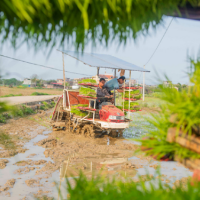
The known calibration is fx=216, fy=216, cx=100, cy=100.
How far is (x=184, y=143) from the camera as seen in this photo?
1386 millimetres

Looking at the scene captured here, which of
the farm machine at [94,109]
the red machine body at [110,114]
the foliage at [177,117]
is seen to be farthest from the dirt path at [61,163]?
the foliage at [177,117]

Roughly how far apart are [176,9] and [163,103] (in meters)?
0.72

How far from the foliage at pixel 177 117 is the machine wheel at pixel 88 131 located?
837 cm

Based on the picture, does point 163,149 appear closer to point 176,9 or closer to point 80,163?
point 176,9

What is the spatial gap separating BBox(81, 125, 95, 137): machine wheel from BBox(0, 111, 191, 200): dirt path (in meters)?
0.31

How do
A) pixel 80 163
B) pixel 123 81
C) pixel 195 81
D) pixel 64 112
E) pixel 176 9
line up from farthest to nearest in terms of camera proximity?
pixel 64 112
pixel 123 81
pixel 80 163
pixel 176 9
pixel 195 81

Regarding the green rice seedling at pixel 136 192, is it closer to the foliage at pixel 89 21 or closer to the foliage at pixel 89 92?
the foliage at pixel 89 21

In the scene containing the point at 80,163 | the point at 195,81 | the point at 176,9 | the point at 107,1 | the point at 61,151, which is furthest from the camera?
the point at 61,151

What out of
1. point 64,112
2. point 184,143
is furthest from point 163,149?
point 64,112

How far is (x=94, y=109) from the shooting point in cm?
896

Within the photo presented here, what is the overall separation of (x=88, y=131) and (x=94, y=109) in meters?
1.57

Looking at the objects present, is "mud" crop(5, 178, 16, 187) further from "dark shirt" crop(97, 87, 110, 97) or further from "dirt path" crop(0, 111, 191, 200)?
"dark shirt" crop(97, 87, 110, 97)

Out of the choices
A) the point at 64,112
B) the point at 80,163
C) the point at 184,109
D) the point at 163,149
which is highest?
the point at 184,109

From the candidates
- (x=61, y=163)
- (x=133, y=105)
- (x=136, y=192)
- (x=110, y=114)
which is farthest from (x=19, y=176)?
(x=133, y=105)
